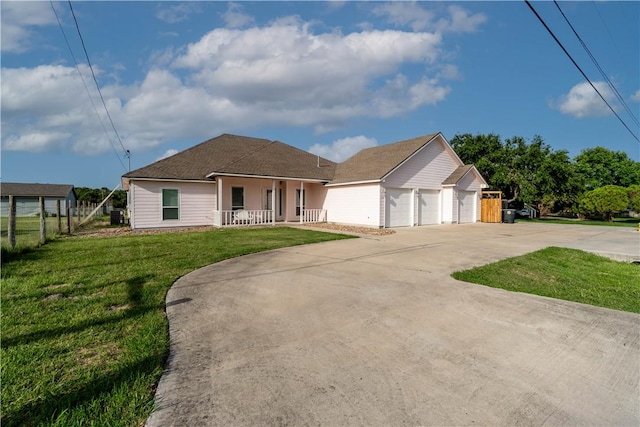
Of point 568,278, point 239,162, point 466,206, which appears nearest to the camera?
point 568,278

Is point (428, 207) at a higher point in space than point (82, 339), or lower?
higher

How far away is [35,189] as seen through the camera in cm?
4838

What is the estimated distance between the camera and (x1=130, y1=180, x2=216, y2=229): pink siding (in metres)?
16.9

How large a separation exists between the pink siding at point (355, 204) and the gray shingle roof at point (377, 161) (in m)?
0.62

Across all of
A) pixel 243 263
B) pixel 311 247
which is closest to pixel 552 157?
pixel 311 247

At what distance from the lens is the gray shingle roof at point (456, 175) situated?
21781mm

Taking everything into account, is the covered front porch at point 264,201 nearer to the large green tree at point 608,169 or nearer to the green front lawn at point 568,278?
the green front lawn at point 568,278

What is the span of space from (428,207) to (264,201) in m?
10.8

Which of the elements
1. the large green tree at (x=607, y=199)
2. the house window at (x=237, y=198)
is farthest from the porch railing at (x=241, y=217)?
the large green tree at (x=607, y=199)

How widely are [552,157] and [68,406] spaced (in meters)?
36.1

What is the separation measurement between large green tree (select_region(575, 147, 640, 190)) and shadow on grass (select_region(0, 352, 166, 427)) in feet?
223

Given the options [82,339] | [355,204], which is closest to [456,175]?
[355,204]

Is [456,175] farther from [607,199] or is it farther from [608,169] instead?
[608,169]

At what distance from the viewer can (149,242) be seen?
11.9 m
